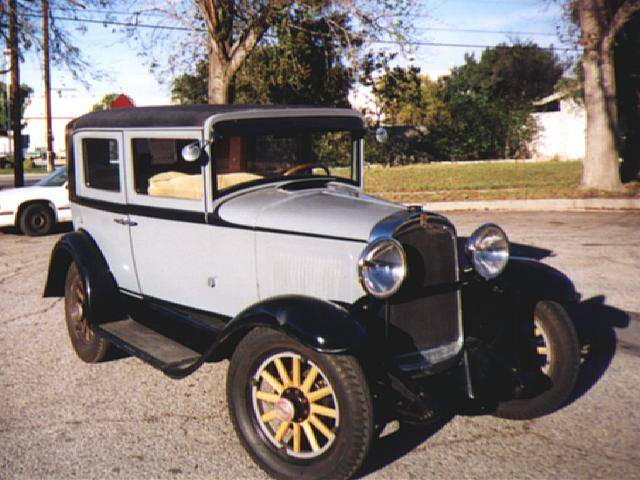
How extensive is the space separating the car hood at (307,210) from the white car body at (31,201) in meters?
8.55

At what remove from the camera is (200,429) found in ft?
12.9

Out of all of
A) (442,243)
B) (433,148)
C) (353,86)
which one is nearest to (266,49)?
(353,86)

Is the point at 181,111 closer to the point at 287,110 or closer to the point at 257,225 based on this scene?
the point at 287,110

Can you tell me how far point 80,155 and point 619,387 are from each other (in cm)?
429

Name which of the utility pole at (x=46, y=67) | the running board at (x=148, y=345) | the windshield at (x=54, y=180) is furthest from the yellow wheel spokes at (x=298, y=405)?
the utility pole at (x=46, y=67)

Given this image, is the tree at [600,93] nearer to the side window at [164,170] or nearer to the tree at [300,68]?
the tree at [300,68]

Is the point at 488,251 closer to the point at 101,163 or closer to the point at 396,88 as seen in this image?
the point at 101,163

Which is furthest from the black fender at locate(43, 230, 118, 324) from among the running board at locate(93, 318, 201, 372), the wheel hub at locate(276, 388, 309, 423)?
the wheel hub at locate(276, 388, 309, 423)

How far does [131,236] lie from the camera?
15.4 ft

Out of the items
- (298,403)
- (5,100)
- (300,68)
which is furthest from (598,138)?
(5,100)

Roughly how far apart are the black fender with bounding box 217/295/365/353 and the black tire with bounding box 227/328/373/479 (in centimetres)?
8

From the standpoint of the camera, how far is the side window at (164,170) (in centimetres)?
422

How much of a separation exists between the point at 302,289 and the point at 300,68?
41.4ft

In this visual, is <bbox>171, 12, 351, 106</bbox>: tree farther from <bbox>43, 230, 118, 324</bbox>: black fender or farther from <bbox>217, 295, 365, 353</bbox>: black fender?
<bbox>217, 295, 365, 353</bbox>: black fender
